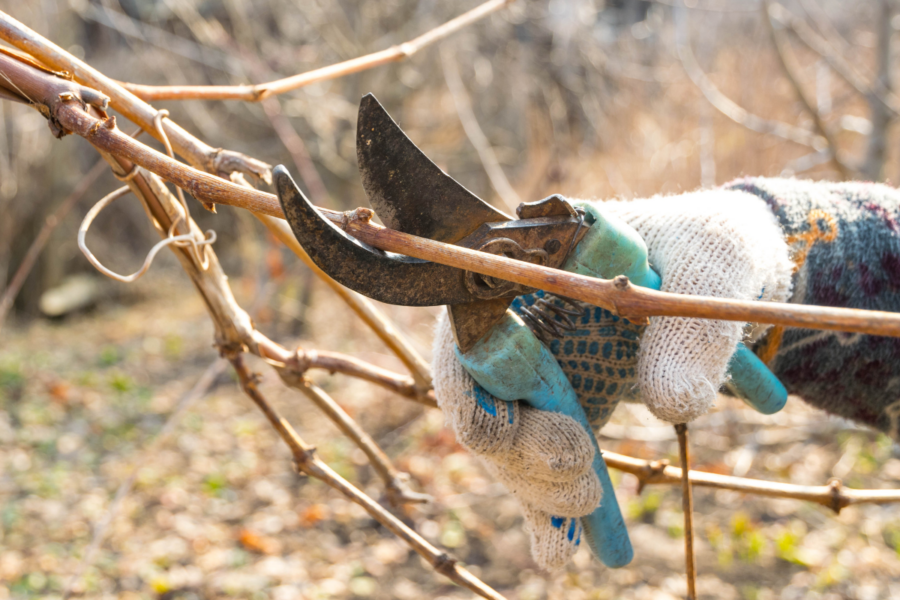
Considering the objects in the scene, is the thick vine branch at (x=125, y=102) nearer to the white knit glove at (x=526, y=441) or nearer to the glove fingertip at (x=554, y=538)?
the white knit glove at (x=526, y=441)

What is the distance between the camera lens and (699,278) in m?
0.94

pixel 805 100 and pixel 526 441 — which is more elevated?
pixel 805 100

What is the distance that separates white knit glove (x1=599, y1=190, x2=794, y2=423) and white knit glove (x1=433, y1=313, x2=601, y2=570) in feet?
0.45

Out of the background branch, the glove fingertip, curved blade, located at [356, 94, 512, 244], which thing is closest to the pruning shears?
curved blade, located at [356, 94, 512, 244]

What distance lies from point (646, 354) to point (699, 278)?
0.45 feet

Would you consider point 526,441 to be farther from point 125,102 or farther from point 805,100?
point 805,100

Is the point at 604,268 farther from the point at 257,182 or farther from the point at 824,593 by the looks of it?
the point at 824,593

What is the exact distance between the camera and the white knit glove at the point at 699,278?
0.90 m

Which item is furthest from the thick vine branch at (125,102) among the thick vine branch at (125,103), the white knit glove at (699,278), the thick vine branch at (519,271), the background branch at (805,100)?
the background branch at (805,100)

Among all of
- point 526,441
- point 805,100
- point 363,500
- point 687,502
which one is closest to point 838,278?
point 687,502

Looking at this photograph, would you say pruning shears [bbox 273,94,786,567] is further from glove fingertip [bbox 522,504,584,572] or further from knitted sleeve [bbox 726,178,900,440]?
knitted sleeve [bbox 726,178,900,440]

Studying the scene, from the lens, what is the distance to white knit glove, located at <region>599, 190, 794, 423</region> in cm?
90

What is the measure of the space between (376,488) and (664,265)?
2858mm

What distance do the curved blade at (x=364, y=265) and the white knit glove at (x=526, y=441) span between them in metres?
0.16
